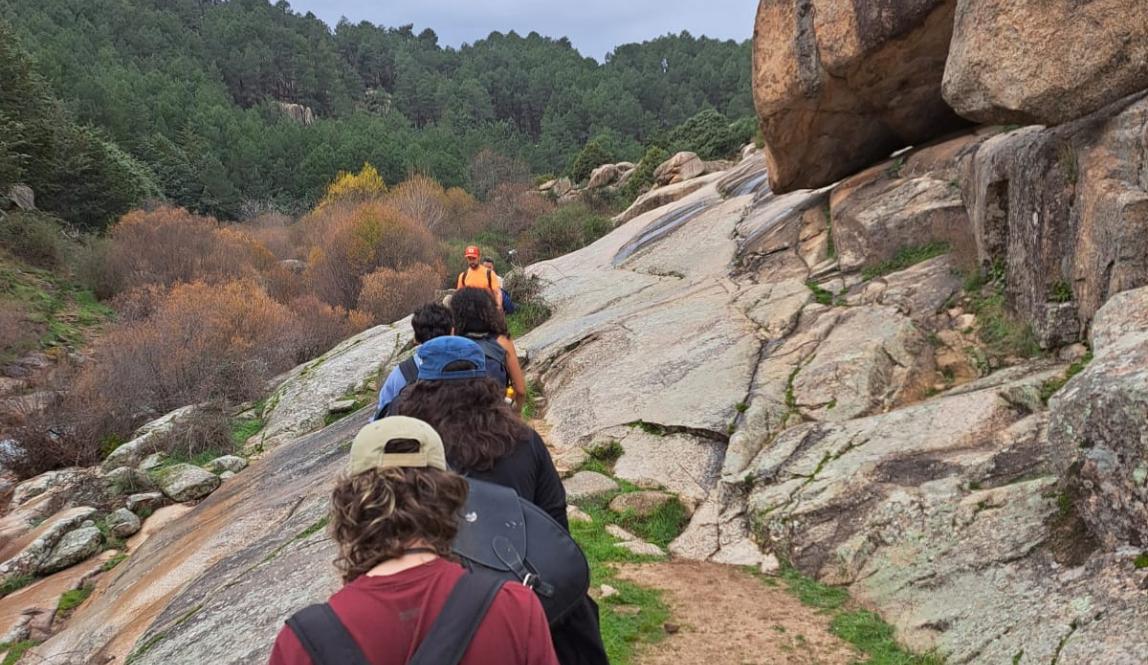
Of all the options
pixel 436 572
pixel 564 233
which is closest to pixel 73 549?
pixel 436 572

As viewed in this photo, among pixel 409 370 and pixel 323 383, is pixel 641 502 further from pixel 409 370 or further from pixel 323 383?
pixel 323 383

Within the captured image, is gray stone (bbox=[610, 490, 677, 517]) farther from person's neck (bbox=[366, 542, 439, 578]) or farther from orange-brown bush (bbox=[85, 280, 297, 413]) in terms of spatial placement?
orange-brown bush (bbox=[85, 280, 297, 413])

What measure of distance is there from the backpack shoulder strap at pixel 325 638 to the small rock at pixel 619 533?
461 centimetres

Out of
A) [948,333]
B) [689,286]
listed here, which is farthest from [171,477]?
[948,333]

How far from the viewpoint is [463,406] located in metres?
2.53

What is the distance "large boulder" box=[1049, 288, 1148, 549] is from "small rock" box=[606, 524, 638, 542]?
2.95 metres

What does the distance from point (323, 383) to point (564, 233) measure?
12198 millimetres

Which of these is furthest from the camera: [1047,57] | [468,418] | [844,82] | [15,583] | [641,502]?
[844,82]

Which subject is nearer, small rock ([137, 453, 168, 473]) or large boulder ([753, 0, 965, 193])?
large boulder ([753, 0, 965, 193])

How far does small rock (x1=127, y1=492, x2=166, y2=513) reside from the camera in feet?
31.0

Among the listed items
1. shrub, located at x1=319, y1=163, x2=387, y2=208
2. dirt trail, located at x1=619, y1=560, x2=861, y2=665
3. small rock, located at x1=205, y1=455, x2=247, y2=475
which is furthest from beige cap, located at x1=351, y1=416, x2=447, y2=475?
shrub, located at x1=319, y1=163, x2=387, y2=208

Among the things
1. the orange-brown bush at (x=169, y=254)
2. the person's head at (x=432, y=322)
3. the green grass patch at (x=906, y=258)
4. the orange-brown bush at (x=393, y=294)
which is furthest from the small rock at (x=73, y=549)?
the orange-brown bush at (x=169, y=254)

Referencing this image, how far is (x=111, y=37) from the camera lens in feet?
214

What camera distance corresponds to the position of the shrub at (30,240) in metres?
24.2
